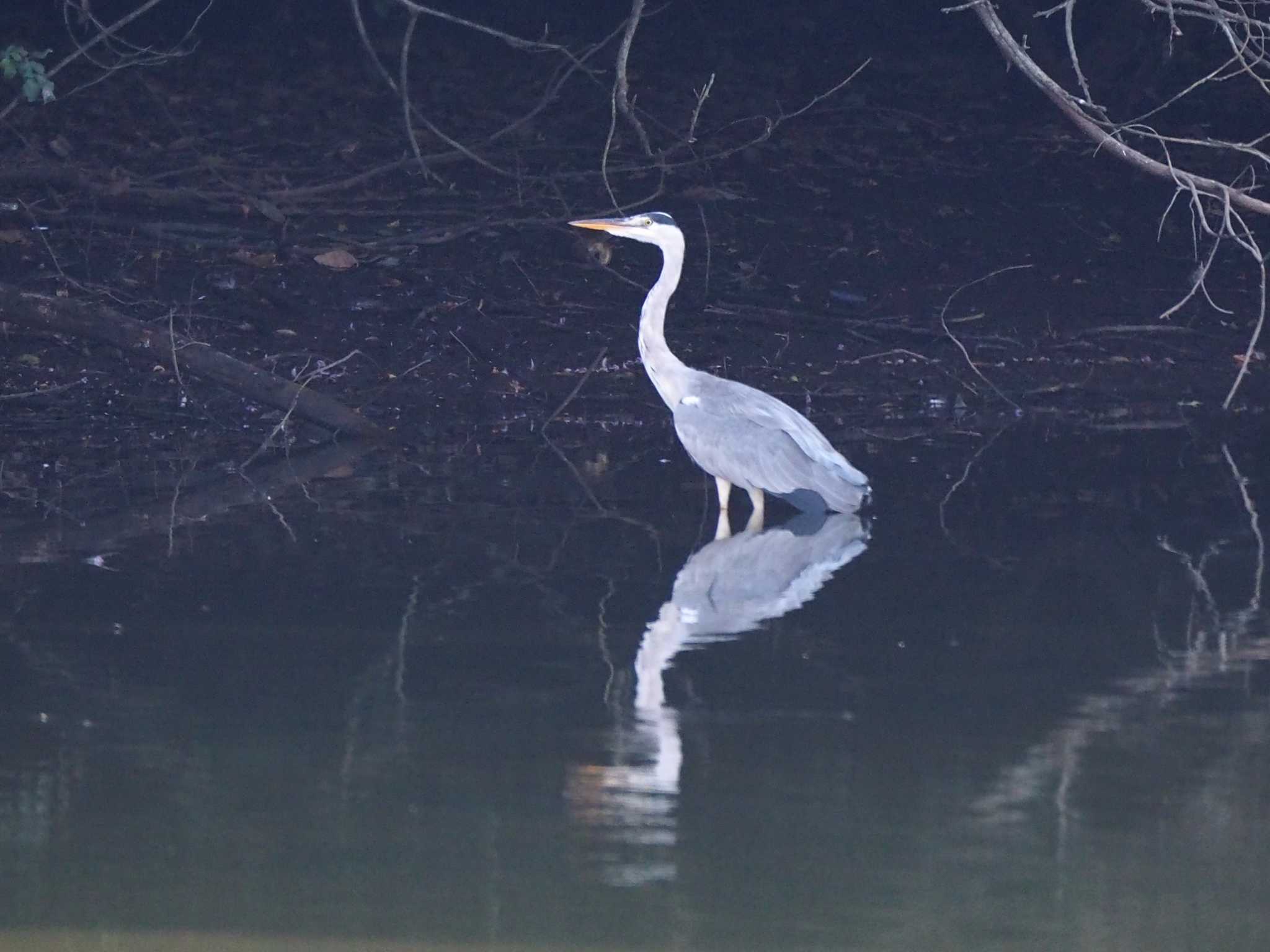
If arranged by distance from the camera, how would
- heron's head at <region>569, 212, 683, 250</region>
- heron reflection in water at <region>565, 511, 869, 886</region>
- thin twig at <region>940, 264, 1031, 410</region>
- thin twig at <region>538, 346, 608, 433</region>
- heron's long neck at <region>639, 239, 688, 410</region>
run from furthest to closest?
thin twig at <region>940, 264, 1031, 410</region> → thin twig at <region>538, 346, 608, 433</region> → heron's head at <region>569, 212, 683, 250</region> → heron's long neck at <region>639, 239, 688, 410</region> → heron reflection in water at <region>565, 511, 869, 886</region>

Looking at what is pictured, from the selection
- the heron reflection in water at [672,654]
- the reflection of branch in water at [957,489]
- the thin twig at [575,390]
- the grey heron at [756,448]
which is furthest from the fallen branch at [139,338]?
the reflection of branch in water at [957,489]

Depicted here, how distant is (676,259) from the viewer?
896cm

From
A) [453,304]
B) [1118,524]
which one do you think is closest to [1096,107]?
[1118,524]

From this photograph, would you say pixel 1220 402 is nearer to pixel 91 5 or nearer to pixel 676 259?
pixel 676 259

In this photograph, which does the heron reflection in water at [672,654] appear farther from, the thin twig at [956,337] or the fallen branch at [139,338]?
the thin twig at [956,337]

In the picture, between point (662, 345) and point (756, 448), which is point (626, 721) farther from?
point (662, 345)

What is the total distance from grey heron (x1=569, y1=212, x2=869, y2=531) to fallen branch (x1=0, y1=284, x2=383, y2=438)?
73.8 inches

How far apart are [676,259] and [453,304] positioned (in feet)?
9.12

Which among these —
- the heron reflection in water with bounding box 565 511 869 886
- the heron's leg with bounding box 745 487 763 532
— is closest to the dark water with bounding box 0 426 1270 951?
the heron reflection in water with bounding box 565 511 869 886

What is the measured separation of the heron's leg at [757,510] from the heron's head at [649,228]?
5.40 ft

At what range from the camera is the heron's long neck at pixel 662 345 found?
8.38m

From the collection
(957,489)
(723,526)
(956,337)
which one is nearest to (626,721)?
(723,526)

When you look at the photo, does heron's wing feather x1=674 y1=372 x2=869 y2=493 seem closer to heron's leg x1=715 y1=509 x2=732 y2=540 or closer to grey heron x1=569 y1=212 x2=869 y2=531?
grey heron x1=569 y1=212 x2=869 y2=531

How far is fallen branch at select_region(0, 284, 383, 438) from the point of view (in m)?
8.47
